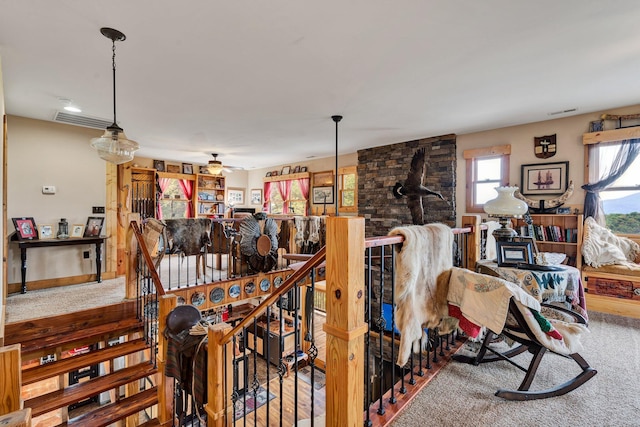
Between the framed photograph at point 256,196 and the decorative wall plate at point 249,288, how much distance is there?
5.02m

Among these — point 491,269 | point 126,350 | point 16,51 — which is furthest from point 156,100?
point 491,269

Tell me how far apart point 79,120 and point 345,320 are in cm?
514

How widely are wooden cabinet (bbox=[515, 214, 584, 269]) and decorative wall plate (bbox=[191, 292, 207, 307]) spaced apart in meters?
4.62

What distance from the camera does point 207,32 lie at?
2.16 metres

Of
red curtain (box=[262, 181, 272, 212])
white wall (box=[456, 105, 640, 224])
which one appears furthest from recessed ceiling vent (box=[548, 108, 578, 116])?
red curtain (box=[262, 181, 272, 212])

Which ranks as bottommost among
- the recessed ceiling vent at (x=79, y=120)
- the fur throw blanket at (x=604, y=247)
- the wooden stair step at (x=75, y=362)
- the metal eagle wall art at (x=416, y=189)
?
the wooden stair step at (x=75, y=362)

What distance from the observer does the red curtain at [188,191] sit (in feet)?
Answer: 26.5

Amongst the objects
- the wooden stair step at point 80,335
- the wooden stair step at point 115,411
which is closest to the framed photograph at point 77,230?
the wooden stair step at point 80,335

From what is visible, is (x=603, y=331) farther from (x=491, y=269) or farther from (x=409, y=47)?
(x=409, y=47)

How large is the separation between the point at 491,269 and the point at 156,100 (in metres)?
4.10

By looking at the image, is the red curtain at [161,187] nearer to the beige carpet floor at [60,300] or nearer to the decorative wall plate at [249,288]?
the beige carpet floor at [60,300]

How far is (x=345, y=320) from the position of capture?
4.22ft

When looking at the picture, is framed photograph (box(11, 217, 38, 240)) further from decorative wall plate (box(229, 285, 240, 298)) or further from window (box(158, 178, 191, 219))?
window (box(158, 178, 191, 219))

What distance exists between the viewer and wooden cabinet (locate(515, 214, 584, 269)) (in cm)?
380
